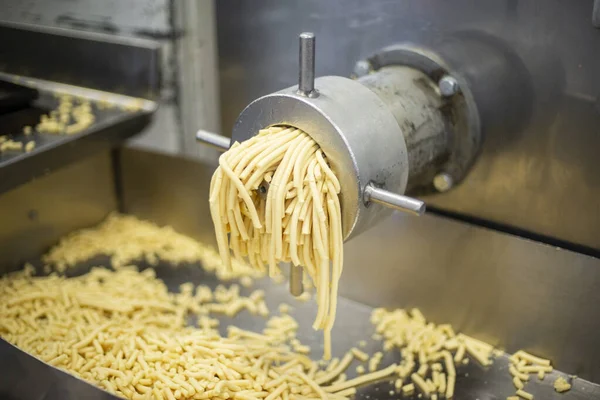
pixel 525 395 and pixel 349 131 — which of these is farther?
pixel 525 395

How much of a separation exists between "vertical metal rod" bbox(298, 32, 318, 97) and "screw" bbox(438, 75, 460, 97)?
1.12ft

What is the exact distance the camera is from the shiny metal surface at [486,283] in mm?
1109

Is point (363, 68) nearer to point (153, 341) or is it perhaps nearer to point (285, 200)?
point (285, 200)

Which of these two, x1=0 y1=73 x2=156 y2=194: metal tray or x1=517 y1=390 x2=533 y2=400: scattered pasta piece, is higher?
x1=0 y1=73 x2=156 y2=194: metal tray

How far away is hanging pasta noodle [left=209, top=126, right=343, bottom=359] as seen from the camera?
2.88 ft

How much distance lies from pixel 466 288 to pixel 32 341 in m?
0.78

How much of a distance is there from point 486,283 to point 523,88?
1.15 feet

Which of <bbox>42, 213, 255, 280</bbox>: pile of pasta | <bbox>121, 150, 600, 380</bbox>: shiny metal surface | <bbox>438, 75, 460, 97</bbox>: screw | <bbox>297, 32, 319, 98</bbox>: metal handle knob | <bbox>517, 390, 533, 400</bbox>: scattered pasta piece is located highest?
<bbox>297, 32, 319, 98</bbox>: metal handle knob

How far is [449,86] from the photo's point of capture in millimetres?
1150

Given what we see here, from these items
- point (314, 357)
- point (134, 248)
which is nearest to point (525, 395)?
point (314, 357)

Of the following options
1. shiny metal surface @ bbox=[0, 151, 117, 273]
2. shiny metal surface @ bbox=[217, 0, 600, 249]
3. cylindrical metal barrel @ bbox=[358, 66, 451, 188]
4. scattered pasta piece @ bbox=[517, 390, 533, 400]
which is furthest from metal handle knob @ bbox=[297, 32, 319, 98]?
shiny metal surface @ bbox=[0, 151, 117, 273]

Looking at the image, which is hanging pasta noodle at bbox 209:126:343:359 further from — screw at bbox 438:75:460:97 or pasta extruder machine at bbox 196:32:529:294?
screw at bbox 438:75:460:97

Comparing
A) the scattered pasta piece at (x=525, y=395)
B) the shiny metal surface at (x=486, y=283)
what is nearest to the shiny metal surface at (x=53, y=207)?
the shiny metal surface at (x=486, y=283)

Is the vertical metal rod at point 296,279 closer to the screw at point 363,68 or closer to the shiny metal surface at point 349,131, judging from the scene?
the shiny metal surface at point 349,131
